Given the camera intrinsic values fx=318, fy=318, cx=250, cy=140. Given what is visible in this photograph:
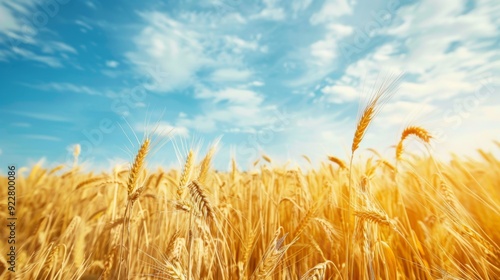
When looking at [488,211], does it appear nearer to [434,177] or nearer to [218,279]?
[434,177]

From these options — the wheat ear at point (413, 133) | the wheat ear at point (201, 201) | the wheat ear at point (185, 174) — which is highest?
the wheat ear at point (413, 133)

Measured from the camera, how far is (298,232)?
201 cm

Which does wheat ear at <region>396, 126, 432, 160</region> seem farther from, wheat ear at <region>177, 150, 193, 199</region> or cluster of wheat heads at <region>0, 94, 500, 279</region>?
wheat ear at <region>177, 150, 193, 199</region>

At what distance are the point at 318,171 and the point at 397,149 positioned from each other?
209cm

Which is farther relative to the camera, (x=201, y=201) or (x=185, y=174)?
(x=185, y=174)

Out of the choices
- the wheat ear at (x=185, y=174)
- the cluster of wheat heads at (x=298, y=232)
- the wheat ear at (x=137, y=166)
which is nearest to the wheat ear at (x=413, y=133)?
the cluster of wheat heads at (x=298, y=232)

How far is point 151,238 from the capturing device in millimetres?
2887

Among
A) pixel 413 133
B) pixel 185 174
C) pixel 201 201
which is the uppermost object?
pixel 413 133

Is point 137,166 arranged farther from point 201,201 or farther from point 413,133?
point 413,133

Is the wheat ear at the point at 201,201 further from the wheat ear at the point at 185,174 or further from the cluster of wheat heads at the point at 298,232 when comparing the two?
the wheat ear at the point at 185,174

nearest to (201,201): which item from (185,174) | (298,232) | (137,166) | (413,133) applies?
(185,174)

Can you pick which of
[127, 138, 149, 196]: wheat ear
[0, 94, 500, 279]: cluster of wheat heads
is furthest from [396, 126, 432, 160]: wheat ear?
[127, 138, 149, 196]: wheat ear

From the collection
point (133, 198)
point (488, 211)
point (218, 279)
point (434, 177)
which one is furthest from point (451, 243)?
point (133, 198)

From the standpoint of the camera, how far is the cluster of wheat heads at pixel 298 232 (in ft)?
5.35
